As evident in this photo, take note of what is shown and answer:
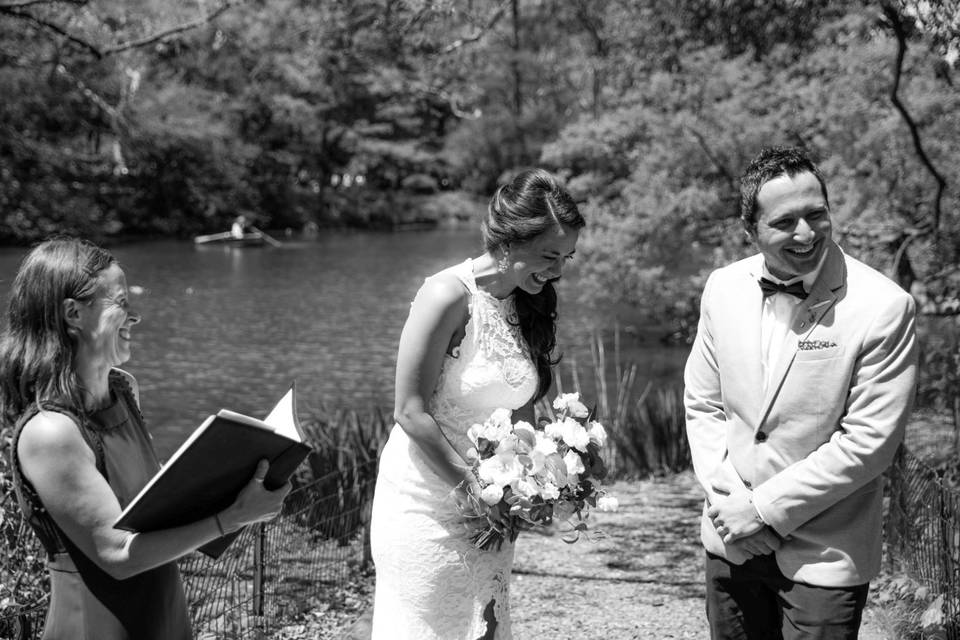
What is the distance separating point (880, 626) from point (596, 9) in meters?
19.4

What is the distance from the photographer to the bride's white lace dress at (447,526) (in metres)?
3.12

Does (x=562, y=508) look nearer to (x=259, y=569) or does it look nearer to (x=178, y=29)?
(x=259, y=569)

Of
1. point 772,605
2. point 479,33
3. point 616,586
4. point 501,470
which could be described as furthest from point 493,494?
point 479,33

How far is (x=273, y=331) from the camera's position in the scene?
2028 cm

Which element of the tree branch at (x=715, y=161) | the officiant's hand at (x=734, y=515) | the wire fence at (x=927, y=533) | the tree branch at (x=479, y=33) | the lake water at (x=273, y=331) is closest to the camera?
the officiant's hand at (x=734, y=515)

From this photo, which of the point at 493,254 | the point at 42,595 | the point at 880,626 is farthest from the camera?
the point at 880,626

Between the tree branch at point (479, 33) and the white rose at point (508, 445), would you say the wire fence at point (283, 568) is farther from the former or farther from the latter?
the tree branch at point (479, 33)

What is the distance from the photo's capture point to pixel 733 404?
9.71 ft

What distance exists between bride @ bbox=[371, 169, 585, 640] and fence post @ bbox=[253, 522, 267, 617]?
174 centimetres

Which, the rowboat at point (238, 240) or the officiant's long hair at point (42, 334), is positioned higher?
the officiant's long hair at point (42, 334)

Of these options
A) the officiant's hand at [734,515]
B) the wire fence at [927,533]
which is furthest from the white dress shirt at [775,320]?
the wire fence at [927,533]

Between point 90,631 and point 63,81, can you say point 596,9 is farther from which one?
point 90,631

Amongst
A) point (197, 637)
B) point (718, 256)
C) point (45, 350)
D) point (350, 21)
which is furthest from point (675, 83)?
point (45, 350)

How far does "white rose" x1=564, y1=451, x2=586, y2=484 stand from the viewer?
2.93 m
